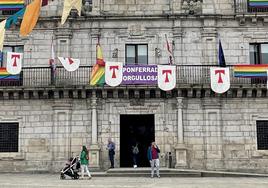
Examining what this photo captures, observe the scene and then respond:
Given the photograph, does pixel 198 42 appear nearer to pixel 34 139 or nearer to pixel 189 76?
pixel 189 76

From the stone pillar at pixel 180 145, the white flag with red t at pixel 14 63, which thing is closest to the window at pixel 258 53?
the stone pillar at pixel 180 145

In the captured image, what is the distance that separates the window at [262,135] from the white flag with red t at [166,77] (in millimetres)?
6891

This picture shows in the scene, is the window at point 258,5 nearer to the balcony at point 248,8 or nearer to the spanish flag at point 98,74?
the balcony at point 248,8

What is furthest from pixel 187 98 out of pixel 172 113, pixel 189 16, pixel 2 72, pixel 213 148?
pixel 2 72

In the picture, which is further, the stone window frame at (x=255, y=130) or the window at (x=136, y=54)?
the window at (x=136, y=54)

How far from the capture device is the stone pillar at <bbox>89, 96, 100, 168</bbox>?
28.5 meters

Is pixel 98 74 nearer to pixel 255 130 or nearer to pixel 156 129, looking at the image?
pixel 156 129

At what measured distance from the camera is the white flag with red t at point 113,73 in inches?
1036

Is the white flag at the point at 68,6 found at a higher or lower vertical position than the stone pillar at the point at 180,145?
higher

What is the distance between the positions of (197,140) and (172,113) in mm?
2321

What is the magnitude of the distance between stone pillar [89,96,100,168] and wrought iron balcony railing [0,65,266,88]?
1.59 m

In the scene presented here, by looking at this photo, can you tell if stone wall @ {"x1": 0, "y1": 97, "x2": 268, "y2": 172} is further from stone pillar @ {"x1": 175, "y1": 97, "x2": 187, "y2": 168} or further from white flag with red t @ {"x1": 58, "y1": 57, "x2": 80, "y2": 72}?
white flag with red t @ {"x1": 58, "y1": 57, "x2": 80, "y2": 72}

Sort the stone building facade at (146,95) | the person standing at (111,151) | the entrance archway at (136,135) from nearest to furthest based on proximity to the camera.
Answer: the person standing at (111,151), the stone building facade at (146,95), the entrance archway at (136,135)

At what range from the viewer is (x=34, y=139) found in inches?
1150
